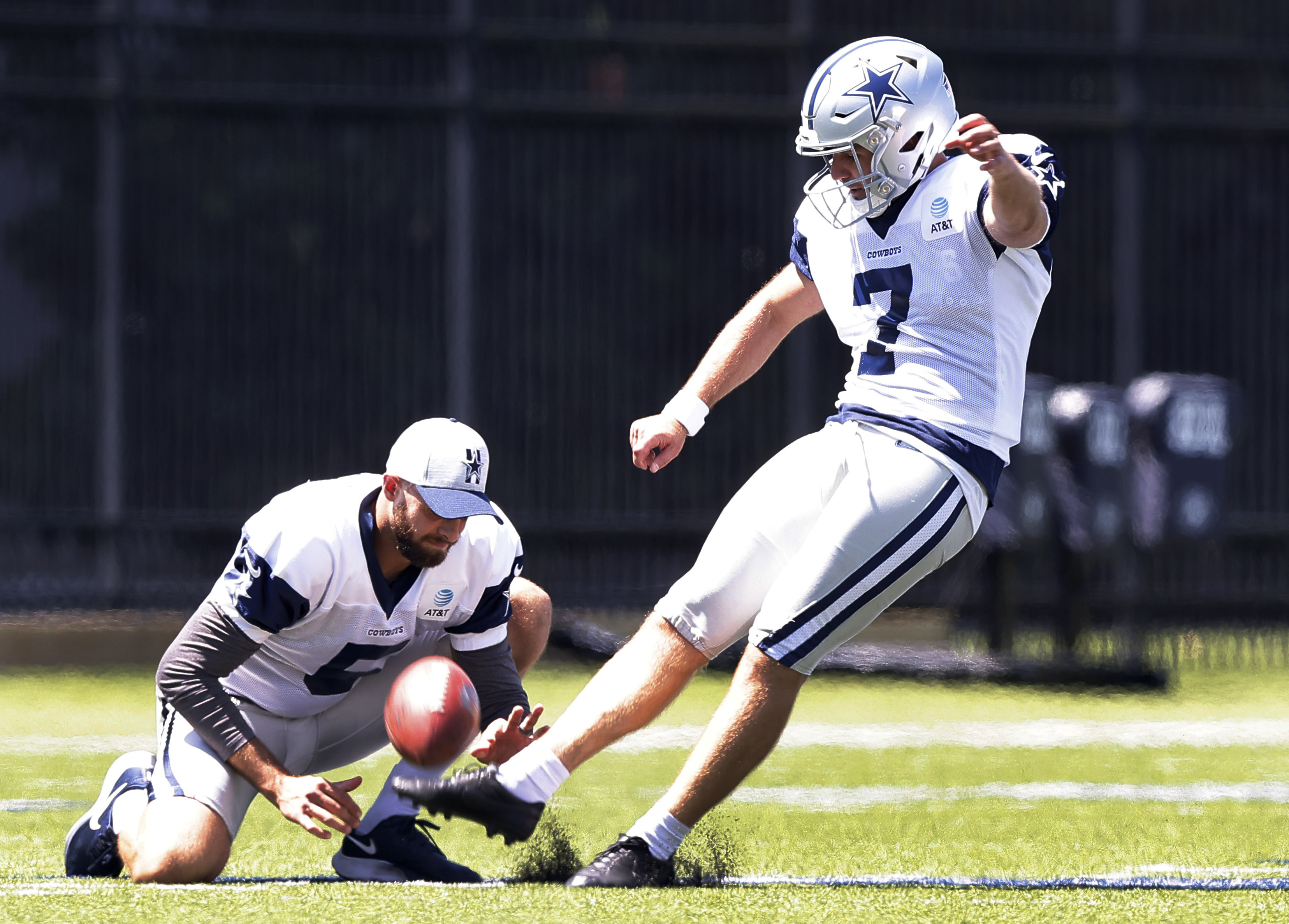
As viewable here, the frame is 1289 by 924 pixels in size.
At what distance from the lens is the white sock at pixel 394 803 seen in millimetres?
4137

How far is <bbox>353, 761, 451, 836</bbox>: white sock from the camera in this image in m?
4.14

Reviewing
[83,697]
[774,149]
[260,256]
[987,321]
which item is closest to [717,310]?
[774,149]

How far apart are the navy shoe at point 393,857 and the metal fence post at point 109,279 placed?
307 inches

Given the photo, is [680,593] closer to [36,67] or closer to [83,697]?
[83,697]

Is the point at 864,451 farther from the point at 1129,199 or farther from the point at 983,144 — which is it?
the point at 1129,199

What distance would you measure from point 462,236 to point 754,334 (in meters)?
7.70

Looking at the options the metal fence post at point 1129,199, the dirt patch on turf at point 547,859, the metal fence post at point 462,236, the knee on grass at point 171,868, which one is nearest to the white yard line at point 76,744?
the knee on grass at point 171,868

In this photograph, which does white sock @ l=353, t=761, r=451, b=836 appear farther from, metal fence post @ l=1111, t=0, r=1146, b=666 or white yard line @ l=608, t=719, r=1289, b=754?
metal fence post @ l=1111, t=0, r=1146, b=666

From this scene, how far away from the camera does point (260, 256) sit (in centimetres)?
1177

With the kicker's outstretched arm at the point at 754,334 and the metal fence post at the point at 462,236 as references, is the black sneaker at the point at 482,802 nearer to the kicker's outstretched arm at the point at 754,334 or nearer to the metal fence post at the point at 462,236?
the kicker's outstretched arm at the point at 754,334

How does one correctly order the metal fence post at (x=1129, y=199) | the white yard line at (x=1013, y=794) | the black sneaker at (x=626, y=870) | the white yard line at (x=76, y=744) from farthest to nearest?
the metal fence post at (x=1129, y=199)
the white yard line at (x=76, y=744)
the white yard line at (x=1013, y=794)
the black sneaker at (x=626, y=870)

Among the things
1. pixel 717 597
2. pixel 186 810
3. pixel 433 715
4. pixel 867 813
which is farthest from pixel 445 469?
pixel 867 813

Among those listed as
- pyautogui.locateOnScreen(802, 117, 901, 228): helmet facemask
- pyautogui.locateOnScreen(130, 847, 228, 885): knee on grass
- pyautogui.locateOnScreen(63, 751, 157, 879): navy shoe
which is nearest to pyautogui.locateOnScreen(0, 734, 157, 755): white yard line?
pyautogui.locateOnScreen(63, 751, 157, 879): navy shoe

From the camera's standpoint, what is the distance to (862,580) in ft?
12.9
